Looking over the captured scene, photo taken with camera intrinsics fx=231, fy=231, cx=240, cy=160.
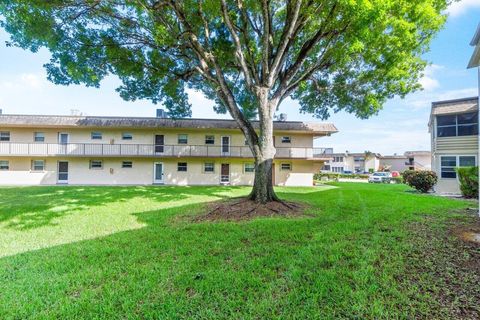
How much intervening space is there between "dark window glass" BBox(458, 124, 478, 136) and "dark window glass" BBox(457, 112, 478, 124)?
262mm

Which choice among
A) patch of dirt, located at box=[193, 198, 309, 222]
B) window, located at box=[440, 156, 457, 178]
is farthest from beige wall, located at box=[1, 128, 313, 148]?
patch of dirt, located at box=[193, 198, 309, 222]

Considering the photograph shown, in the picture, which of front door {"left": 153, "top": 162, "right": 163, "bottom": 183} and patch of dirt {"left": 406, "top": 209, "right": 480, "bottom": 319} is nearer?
patch of dirt {"left": 406, "top": 209, "right": 480, "bottom": 319}

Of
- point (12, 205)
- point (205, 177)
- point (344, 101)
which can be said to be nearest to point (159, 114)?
Result: point (205, 177)

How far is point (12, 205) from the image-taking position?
31.5 feet

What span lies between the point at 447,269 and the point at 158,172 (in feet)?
67.6

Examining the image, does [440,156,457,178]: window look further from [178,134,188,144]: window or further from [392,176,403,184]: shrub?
[178,134,188,144]: window

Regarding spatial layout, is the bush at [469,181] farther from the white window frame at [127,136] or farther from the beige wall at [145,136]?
the white window frame at [127,136]

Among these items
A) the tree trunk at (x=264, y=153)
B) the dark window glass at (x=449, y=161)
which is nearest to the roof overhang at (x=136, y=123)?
the dark window glass at (x=449, y=161)

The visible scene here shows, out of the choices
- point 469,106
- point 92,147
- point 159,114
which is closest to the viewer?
point 469,106

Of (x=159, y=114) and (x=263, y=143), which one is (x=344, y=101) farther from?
(x=159, y=114)

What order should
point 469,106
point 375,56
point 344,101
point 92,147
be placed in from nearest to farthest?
point 375,56 → point 344,101 → point 469,106 → point 92,147

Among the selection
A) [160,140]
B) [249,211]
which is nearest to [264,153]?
[249,211]

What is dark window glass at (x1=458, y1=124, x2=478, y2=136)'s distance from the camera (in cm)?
1488

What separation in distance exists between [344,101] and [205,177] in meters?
13.1
